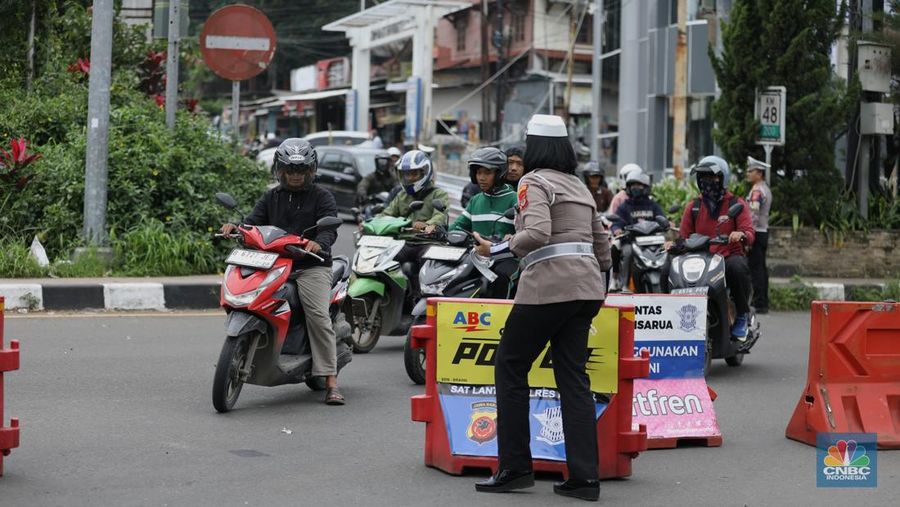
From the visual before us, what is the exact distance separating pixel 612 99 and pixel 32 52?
34.4 m

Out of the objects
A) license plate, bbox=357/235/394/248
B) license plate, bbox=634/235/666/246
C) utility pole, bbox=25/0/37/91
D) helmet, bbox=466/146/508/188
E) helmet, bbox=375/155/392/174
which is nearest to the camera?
helmet, bbox=466/146/508/188

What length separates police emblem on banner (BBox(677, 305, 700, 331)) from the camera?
26.5 ft

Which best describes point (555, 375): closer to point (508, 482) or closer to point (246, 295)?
point (508, 482)

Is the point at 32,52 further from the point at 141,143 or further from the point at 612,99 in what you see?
the point at 612,99

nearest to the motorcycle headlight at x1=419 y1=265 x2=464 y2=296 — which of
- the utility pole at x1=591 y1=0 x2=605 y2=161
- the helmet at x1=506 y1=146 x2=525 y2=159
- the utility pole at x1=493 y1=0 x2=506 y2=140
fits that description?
the helmet at x1=506 y1=146 x2=525 y2=159

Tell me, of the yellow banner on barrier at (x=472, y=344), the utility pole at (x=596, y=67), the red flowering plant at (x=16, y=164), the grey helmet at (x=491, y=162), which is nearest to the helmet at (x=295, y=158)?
the grey helmet at (x=491, y=162)

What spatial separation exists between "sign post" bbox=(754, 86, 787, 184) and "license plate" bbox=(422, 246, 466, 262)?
8.65 m

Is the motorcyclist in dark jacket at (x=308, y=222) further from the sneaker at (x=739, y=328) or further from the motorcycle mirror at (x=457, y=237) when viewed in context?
the sneaker at (x=739, y=328)

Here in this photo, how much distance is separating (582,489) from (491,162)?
3723 mm

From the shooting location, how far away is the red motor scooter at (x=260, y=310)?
316 inches

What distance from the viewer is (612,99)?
50.2 m

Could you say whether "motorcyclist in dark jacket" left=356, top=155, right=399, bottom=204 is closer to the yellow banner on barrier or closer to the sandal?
the sandal

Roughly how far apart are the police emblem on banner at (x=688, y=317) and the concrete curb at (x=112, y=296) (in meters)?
6.83

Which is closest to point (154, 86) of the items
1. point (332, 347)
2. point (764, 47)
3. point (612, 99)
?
point (764, 47)
